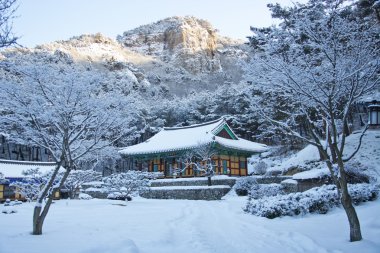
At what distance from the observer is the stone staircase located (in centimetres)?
2373

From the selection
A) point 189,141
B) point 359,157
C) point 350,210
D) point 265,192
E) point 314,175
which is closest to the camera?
point 350,210

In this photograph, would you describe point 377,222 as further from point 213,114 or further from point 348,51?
point 213,114

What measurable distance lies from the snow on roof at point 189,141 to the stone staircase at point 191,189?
297cm

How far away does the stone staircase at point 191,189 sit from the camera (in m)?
23.7

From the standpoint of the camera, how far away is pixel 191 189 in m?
24.4

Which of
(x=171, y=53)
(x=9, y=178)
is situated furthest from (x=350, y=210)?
(x=171, y=53)

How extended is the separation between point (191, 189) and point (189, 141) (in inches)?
238

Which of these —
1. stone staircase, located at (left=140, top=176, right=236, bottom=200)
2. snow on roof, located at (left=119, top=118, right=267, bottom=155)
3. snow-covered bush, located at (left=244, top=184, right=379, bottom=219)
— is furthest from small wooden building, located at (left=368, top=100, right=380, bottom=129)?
snow on roof, located at (left=119, top=118, right=267, bottom=155)

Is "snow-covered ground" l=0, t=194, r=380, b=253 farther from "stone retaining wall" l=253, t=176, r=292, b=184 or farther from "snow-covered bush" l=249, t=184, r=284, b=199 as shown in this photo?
"stone retaining wall" l=253, t=176, r=292, b=184

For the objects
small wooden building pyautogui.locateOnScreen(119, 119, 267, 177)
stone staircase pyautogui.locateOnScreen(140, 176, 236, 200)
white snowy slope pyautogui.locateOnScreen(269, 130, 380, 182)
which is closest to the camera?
white snowy slope pyautogui.locateOnScreen(269, 130, 380, 182)

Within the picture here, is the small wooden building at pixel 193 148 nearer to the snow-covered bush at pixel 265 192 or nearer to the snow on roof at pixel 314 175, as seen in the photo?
the snow-covered bush at pixel 265 192

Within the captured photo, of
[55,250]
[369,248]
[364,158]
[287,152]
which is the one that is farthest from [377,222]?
[287,152]

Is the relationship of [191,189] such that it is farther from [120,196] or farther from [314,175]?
[314,175]

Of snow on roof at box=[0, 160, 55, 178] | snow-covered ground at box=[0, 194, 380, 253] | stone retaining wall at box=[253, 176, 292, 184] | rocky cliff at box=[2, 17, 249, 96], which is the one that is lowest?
stone retaining wall at box=[253, 176, 292, 184]
